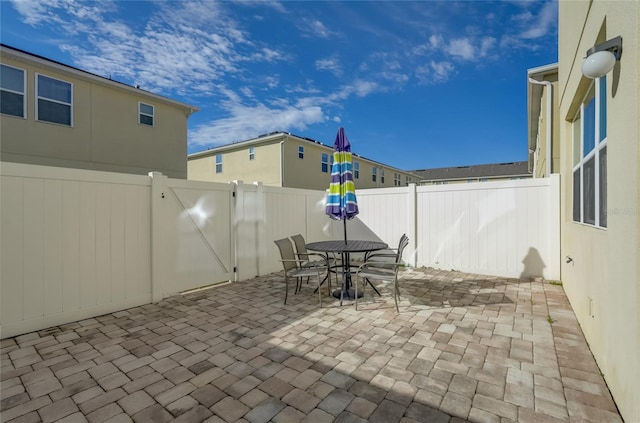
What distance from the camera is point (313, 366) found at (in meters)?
2.80

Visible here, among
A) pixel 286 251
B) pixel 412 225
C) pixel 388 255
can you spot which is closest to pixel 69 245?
pixel 286 251

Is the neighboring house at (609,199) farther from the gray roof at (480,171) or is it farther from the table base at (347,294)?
the gray roof at (480,171)

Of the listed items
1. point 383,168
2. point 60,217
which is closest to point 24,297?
point 60,217

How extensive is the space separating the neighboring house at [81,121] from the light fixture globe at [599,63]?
40.9 feet

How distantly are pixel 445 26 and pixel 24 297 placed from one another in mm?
10651

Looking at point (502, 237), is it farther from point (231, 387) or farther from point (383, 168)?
point (383, 168)

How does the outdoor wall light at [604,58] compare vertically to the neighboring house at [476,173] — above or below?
below

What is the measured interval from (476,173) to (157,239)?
37995 mm

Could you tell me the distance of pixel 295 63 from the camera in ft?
37.5

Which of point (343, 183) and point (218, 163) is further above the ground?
point (218, 163)

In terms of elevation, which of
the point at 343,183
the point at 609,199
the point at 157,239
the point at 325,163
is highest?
the point at 325,163

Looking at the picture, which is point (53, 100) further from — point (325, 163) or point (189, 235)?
point (325, 163)

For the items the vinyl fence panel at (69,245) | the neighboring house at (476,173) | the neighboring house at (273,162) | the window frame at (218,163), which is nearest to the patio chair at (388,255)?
the vinyl fence panel at (69,245)

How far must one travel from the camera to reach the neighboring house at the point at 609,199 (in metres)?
1.74
